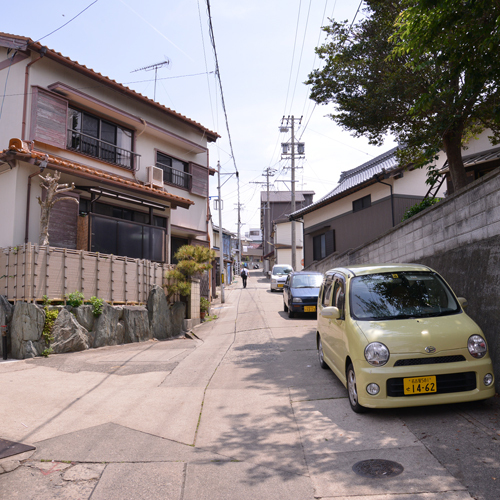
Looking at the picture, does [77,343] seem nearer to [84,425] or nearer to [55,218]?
[55,218]

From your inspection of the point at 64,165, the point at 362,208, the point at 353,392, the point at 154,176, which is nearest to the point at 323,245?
the point at 362,208

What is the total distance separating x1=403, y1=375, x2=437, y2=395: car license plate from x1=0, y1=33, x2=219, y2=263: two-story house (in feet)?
34.7

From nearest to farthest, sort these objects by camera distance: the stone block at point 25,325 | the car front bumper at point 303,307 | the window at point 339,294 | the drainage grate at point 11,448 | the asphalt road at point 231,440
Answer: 1. the asphalt road at point 231,440
2. the drainage grate at point 11,448
3. the window at point 339,294
4. the stone block at point 25,325
5. the car front bumper at point 303,307

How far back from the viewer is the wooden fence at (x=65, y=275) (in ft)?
33.2

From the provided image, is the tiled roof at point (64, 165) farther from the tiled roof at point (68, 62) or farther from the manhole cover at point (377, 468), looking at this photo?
the manhole cover at point (377, 468)

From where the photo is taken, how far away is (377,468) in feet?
12.8

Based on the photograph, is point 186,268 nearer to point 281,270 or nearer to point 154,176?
point 154,176

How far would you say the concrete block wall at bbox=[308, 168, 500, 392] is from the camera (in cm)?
636

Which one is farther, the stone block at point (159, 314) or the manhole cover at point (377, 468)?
the stone block at point (159, 314)

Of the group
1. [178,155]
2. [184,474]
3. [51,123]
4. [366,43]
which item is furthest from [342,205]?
[184,474]

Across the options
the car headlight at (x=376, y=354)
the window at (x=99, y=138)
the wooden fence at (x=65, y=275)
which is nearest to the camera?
the car headlight at (x=376, y=354)

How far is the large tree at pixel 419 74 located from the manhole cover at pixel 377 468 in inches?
218

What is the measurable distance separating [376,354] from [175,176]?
1569 centimetres

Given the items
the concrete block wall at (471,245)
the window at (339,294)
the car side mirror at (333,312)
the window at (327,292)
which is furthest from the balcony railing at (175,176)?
the car side mirror at (333,312)
